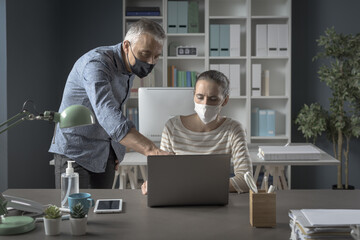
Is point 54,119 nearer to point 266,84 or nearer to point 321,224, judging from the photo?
point 321,224

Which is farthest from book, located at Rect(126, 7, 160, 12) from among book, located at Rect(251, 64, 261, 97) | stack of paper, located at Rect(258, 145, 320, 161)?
stack of paper, located at Rect(258, 145, 320, 161)

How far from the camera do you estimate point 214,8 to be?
190 inches

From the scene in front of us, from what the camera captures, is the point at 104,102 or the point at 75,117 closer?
the point at 75,117

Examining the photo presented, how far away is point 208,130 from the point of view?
7.12 feet

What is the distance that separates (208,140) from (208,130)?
55 mm

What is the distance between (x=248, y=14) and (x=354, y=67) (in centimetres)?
111

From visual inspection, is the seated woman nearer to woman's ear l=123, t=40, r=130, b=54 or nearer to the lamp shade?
woman's ear l=123, t=40, r=130, b=54

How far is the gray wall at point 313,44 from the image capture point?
4.82 metres

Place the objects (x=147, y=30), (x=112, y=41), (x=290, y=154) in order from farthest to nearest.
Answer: (x=112, y=41) → (x=290, y=154) → (x=147, y=30)

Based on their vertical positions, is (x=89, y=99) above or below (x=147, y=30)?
below

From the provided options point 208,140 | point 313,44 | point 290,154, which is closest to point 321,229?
point 208,140

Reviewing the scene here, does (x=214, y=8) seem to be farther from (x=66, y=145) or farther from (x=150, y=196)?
(x=150, y=196)

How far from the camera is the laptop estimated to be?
5.13 ft

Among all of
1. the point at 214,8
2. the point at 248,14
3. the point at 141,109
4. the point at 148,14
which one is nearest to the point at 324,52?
the point at 248,14
